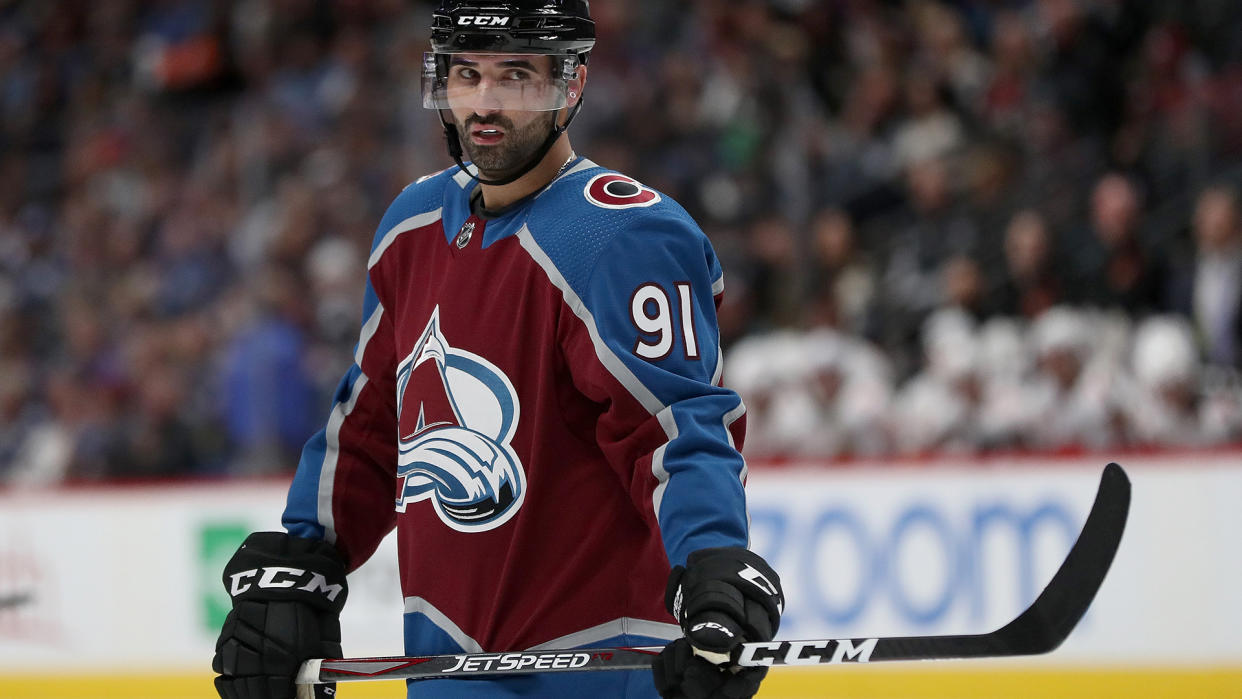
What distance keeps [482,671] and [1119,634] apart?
3399mm

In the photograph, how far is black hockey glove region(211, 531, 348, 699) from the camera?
2070 millimetres

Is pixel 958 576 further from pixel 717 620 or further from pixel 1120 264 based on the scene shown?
pixel 717 620

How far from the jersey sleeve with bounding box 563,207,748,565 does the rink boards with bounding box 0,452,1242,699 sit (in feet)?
10.4

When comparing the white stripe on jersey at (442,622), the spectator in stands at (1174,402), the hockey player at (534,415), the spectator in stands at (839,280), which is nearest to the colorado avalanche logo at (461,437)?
the hockey player at (534,415)

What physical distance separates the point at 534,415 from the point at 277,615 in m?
0.44

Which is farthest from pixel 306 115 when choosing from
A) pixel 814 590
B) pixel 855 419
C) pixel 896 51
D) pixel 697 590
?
pixel 697 590

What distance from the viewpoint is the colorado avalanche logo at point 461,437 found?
2.03 meters

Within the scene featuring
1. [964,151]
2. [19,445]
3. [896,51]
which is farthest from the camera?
[19,445]

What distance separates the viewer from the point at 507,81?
6.90ft

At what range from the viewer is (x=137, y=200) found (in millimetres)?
8867

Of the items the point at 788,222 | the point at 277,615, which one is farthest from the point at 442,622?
the point at 788,222

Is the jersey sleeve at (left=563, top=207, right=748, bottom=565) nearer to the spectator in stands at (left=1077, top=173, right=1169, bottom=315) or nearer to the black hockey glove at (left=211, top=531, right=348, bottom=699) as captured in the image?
the black hockey glove at (left=211, top=531, right=348, bottom=699)

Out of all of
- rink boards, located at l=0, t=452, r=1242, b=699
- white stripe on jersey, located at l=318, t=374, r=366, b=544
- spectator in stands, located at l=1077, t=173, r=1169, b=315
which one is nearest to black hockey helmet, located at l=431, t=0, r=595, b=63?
white stripe on jersey, located at l=318, t=374, r=366, b=544

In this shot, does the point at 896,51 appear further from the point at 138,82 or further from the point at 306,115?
the point at 138,82
